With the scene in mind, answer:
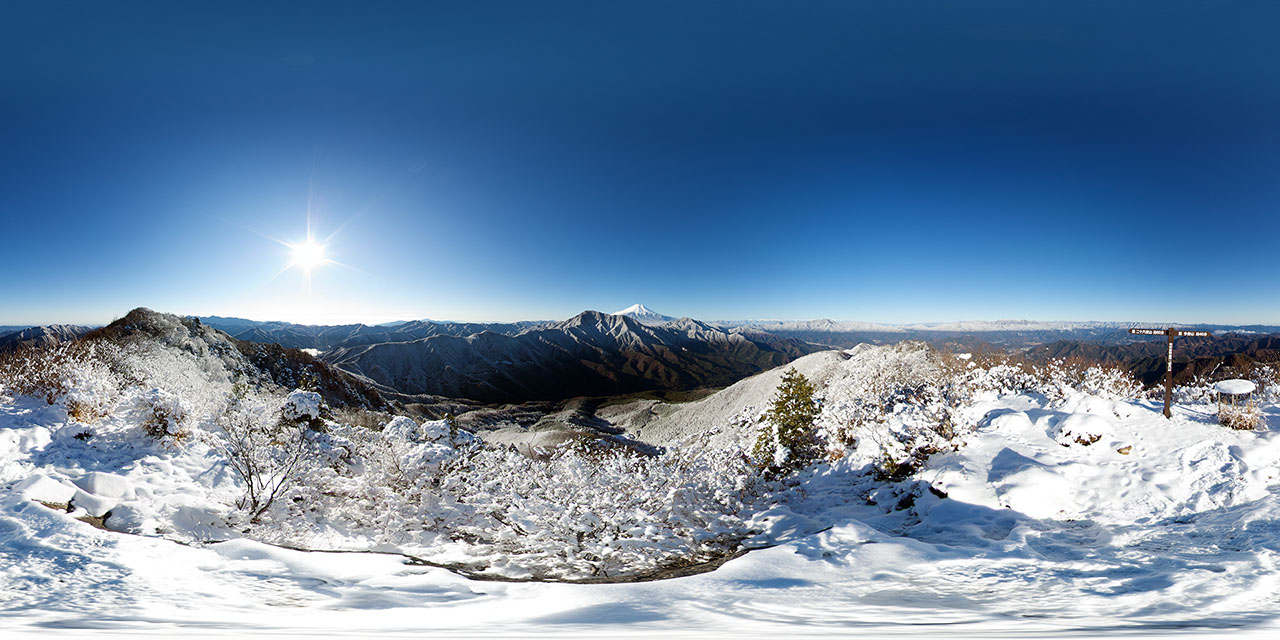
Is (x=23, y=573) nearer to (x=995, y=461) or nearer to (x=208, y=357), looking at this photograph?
(x=995, y=461)

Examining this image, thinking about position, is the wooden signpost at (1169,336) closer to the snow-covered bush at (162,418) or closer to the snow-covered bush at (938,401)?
the snow-covered bush at (938,401)

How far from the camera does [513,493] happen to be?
12688 mm

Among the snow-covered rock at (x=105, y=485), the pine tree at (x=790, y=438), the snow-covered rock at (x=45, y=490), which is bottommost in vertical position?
the pine tree at (x=790, y=438)

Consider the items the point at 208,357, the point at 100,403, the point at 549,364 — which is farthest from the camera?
the point at 549,364

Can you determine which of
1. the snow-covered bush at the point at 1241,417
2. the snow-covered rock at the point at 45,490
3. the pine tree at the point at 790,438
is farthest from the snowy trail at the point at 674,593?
the pine tree at the point at 790,438

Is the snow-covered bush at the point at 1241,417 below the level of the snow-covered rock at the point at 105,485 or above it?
above

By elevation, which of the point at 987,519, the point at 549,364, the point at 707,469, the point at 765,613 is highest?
the point at 765,613

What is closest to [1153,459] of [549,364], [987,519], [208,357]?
[987,519]

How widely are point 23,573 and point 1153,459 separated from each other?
20693mm

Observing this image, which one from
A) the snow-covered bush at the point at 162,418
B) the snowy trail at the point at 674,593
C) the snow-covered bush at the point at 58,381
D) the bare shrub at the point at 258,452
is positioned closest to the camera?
the snowy trail at the point at 674,593

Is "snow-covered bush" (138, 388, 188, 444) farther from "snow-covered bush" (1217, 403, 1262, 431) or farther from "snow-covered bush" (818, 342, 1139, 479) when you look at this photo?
"snow-covered bush" (1217, 403, 1262, 431)

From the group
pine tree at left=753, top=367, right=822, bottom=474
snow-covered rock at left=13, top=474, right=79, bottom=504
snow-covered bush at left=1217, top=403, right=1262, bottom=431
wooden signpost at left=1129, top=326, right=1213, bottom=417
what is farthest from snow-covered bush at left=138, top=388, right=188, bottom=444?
snow-covered bush at left=1217, top=403, right=1262, bottom=431

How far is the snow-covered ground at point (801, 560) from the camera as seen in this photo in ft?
16.1

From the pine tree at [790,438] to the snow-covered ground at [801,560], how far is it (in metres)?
5.19
